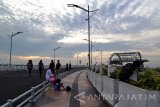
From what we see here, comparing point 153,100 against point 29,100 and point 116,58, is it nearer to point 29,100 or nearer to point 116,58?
point 29,100

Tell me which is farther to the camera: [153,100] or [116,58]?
[116,58]

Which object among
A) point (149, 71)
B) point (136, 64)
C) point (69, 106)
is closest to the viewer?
point (149, 71)

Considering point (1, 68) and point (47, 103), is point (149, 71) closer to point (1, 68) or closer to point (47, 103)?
point (47, 103)

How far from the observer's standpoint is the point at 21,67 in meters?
78.1

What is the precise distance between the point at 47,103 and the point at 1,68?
164ft

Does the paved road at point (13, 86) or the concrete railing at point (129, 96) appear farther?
the paved road at point (13, 86)

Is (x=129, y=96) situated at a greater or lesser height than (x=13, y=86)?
greater

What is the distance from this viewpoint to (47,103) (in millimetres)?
17266

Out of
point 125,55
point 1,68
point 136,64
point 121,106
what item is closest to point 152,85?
point 121,106

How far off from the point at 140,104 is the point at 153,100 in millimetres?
847

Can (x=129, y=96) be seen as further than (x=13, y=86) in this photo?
No

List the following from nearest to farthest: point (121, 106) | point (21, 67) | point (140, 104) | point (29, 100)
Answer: point (140, 104) → point (121, 106) → point (29, 100) → point (21, 67)

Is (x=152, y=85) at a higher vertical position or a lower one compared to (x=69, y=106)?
higher

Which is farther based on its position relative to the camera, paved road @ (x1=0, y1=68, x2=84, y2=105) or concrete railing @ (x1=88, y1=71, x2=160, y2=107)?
paved road @ (x1=0, y1=68, x2=84, y2=105)
